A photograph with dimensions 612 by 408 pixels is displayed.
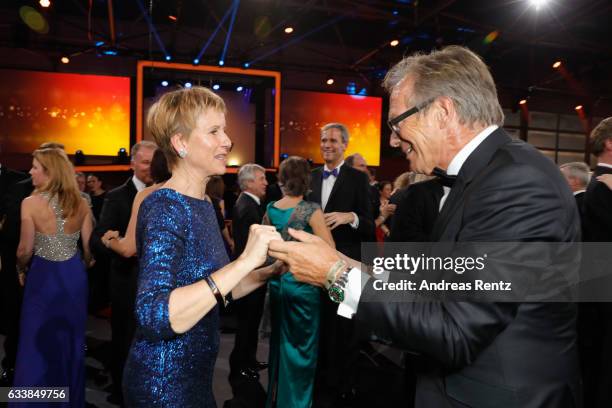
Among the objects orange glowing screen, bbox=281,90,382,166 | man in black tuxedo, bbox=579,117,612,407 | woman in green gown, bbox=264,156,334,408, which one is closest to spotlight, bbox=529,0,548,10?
orange glowing screen, bbox=281,90,382,166

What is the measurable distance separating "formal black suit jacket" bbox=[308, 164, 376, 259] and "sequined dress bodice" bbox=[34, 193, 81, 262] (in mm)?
1923

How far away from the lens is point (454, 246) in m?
1.18

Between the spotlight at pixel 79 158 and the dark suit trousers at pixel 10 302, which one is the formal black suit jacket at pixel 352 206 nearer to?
the dark suit trousers at pixel 10 302

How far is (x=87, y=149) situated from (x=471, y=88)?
1018 centimetres

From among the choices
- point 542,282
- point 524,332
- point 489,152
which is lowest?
point 524,332

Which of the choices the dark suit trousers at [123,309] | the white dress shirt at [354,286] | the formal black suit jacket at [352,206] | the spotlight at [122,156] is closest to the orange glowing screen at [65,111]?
the spotlight at [122,156]

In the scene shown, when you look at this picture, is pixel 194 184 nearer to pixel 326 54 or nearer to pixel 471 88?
pixel 471 88

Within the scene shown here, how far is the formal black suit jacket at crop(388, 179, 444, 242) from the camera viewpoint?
8.31 ft

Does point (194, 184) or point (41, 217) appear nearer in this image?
point (194, 184)

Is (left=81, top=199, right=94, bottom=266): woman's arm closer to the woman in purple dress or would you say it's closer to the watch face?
the woman in purple dress

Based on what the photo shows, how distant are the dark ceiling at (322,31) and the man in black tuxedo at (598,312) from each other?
5998 millimetres

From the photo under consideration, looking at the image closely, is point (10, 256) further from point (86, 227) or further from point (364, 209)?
point (364, 209)

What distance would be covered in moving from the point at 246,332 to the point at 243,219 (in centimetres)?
105

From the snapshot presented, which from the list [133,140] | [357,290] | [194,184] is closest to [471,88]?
[357,290]
